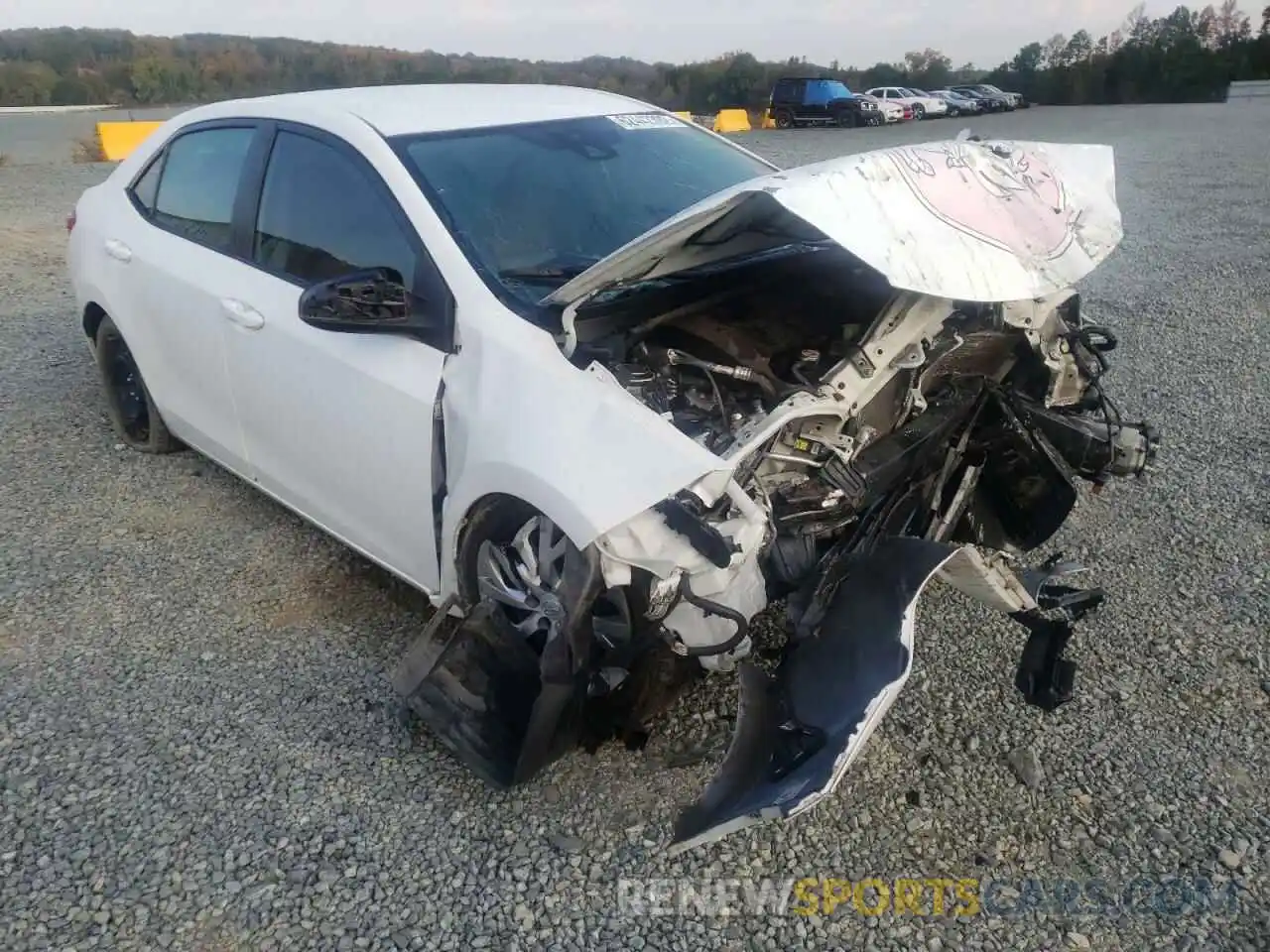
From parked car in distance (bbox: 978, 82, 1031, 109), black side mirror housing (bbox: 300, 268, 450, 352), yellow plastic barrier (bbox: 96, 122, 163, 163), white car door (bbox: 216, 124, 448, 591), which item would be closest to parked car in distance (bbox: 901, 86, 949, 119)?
parked car in distance (bbox: 978, 82, 1031, 109)

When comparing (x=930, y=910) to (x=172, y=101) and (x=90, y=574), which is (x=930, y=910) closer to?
(x=90, y=574)

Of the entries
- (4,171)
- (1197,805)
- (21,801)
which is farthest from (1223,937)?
(4,171)

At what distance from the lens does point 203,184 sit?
13.4ft

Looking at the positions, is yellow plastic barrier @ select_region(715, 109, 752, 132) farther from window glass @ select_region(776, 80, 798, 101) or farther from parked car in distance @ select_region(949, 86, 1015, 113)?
parked car in distance @ select_region(949, 86, 1015, 113)

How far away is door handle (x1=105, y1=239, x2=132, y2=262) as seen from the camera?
437 centimetres

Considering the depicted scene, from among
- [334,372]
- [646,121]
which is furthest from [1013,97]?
[334,372]

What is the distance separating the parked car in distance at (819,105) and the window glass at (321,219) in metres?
28.4

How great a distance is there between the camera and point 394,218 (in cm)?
313

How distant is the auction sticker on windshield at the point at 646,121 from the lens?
3902 millimetres

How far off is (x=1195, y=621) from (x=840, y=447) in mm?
1600

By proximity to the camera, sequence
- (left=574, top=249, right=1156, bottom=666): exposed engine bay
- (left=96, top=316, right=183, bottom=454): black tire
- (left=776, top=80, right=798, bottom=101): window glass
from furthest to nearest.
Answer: (left=776, top=80, right=798, bottom=101): window glass → (left=96, top=316, right=183, bottom=454): black tire → (left=574, top=249, right=1156, bottom=666): exposed engine bay

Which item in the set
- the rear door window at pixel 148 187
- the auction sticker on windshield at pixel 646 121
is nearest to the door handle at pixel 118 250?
the rear door window at pixel 148 187

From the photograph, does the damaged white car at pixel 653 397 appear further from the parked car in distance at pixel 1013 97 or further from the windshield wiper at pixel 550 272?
the parked car in distance at pixel 1013 97

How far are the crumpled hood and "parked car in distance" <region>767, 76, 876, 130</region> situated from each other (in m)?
28.4
